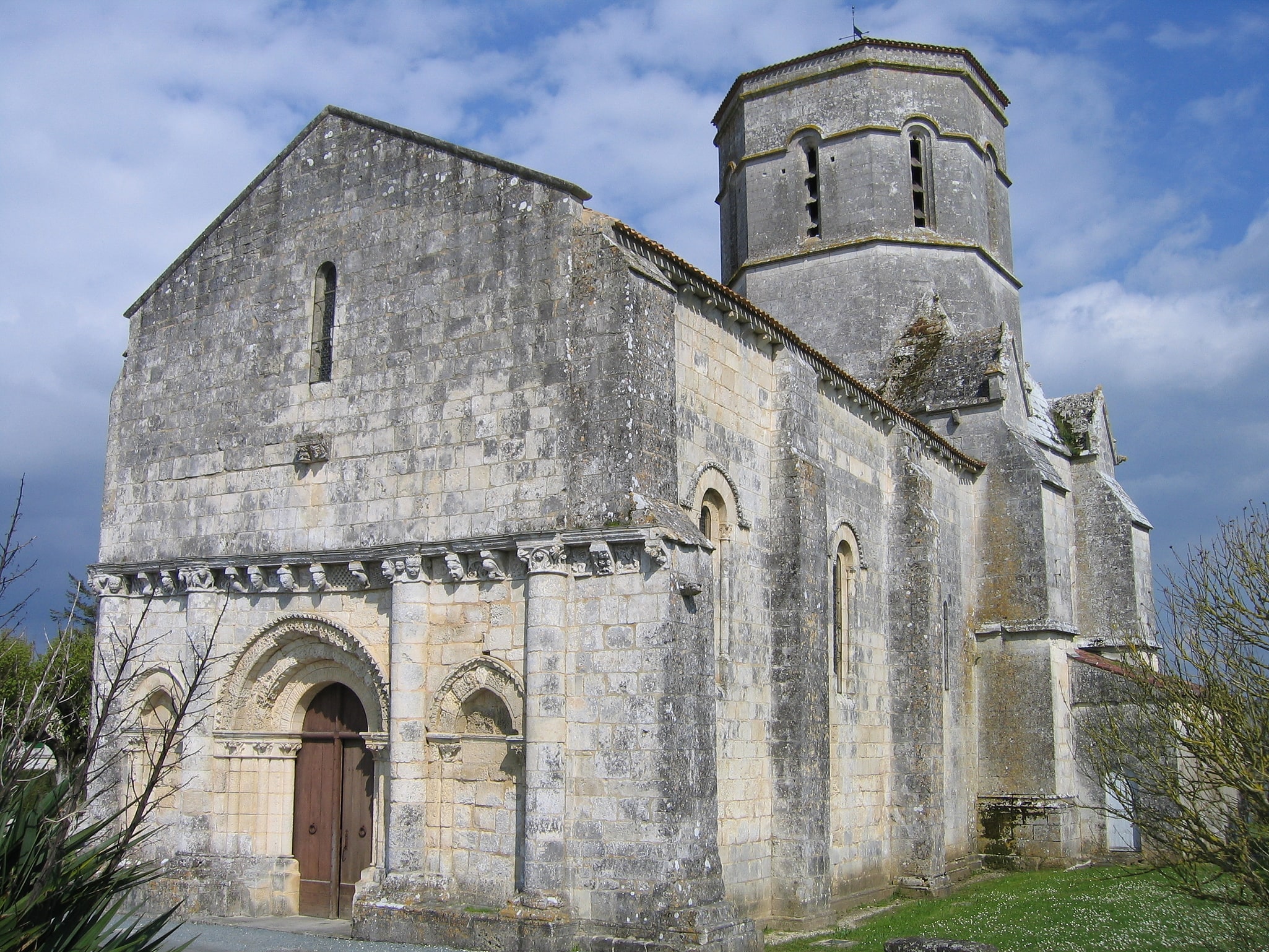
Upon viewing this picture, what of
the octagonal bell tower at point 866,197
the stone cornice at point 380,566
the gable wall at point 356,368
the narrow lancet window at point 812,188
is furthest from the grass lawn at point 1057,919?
the narrow lancet window at point 812,188

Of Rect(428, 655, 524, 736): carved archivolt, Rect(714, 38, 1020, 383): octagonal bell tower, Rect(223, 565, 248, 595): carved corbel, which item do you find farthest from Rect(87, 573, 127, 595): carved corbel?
Rect(714, 38, 1020, 383): octagonal bell tower

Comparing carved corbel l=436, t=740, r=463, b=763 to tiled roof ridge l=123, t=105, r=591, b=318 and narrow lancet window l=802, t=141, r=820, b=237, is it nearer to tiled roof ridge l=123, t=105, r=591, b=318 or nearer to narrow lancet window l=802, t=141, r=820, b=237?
tiled roof ridge l=123, t=105, r=591, b=318

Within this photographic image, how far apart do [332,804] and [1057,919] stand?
Answer: 8.87 meters

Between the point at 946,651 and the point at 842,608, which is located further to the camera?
the point at 946,651

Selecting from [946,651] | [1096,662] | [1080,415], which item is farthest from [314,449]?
[1080,415]

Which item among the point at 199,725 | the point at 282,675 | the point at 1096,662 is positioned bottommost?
the point at 199,725

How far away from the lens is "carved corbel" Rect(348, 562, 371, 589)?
43.4ft

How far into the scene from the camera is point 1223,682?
893 centimetres

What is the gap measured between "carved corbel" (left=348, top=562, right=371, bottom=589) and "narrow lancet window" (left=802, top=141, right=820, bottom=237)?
14.4 meters

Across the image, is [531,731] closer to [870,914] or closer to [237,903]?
[237,903]

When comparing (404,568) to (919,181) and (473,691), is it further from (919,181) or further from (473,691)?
(919,181)

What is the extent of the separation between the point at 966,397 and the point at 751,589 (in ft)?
32.0

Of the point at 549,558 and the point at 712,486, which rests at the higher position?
the point at 712,486

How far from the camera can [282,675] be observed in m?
14.2
